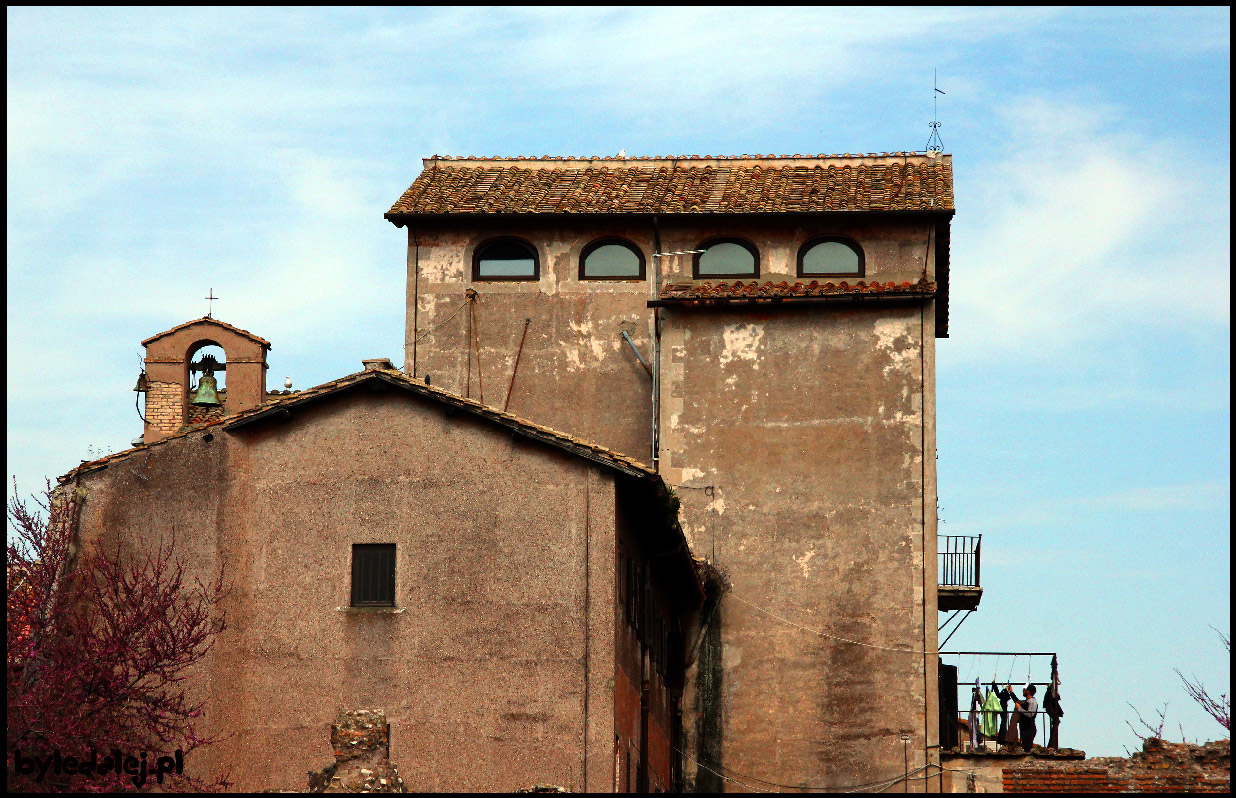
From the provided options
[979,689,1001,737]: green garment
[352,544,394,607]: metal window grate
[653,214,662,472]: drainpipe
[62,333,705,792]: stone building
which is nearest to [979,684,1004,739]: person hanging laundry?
[979,689,1001,737]: green garment

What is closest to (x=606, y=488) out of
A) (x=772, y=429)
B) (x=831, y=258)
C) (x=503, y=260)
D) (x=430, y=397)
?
(x=430, y=397)

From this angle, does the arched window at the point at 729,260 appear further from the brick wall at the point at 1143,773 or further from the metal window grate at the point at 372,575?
the metal window grate at the point at 372,575

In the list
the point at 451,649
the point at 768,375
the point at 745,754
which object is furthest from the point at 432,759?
the point at 768,375

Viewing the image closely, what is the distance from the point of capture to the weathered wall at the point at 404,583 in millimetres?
21984

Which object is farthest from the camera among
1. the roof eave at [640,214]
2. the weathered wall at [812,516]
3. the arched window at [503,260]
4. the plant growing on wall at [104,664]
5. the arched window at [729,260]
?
the arched window at [503,260]

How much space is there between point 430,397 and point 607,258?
11.2m

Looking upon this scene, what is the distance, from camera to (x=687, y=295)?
32.5 m

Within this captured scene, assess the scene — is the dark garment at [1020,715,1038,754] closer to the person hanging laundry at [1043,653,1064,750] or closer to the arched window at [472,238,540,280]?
the person hanging laundry at [1043,653,1064,750]

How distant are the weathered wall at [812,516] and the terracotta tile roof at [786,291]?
359 mm

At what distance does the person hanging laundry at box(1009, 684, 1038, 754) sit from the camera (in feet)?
101

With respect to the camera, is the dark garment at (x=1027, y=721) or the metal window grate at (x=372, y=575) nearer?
the metal window grate at (x=372, y=575)

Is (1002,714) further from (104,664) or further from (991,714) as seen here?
(104,664)

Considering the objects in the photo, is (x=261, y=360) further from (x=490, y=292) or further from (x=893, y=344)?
(x=893, y=344)

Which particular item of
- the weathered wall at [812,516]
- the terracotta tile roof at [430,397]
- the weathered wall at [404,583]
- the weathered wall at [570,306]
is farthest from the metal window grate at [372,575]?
the weathered wall at [570,306]
